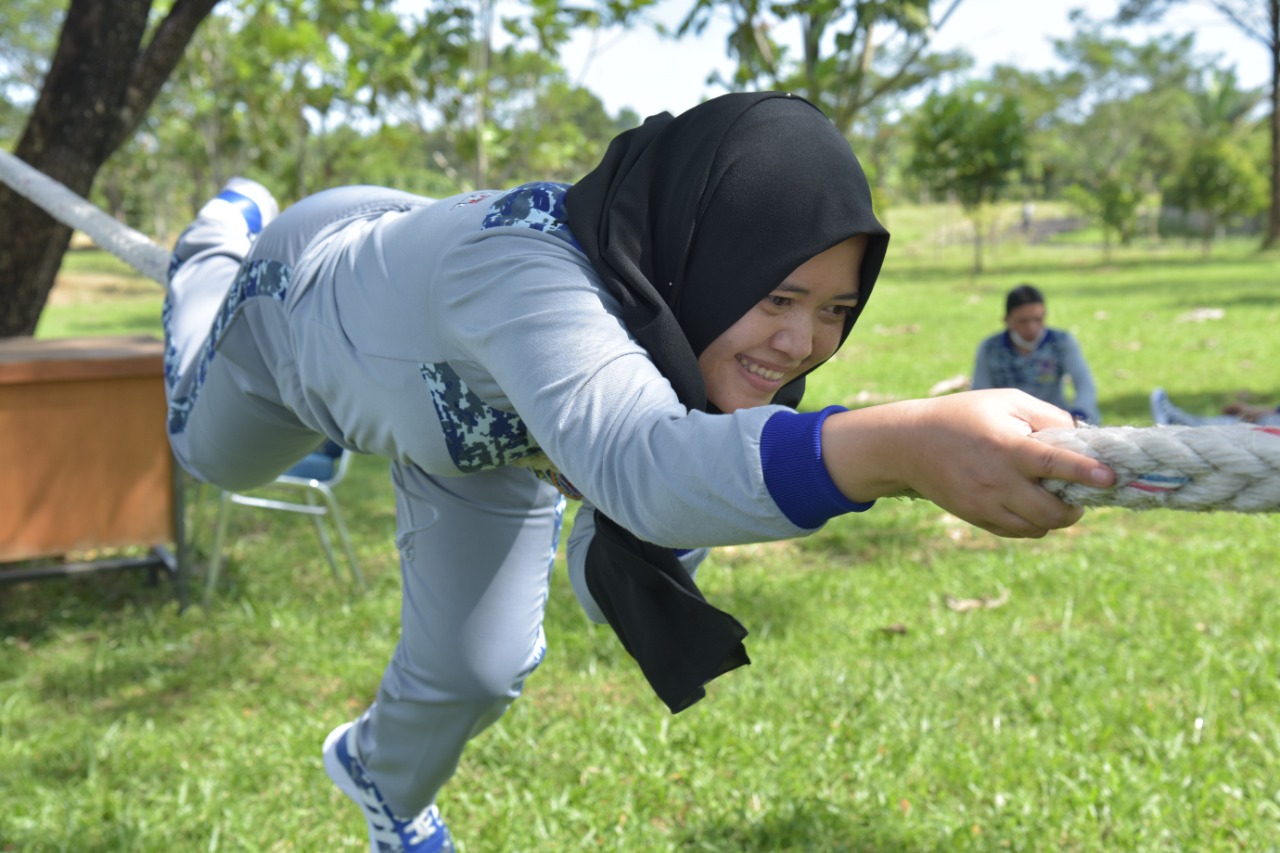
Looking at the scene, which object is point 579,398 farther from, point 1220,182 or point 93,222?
point 1220,182

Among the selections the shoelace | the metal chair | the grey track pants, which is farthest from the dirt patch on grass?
the shoelace

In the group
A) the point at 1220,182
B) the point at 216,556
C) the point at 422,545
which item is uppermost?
the point at 422,545

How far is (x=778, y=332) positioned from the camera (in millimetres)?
1614

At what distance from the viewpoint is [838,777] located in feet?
9.08

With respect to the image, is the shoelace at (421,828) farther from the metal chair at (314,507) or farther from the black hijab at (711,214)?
the metal chair at (314,507)

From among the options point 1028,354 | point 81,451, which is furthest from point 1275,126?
point 81,451

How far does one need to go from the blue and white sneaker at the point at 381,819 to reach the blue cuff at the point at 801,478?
4.99 ft

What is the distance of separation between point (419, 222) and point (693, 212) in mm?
503

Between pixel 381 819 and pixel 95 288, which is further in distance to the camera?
pixel 95 288

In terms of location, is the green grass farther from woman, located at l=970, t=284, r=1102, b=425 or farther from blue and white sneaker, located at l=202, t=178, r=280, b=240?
blue and white sneaker, located at l=202, t=178, r=280, b=240

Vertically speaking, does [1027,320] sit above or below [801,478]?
below

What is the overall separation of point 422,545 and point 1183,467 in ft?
4.91

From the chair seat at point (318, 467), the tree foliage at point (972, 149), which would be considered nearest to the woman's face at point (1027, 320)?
the chair seat at point (318, 467)

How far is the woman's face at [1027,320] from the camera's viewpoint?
571 cm
